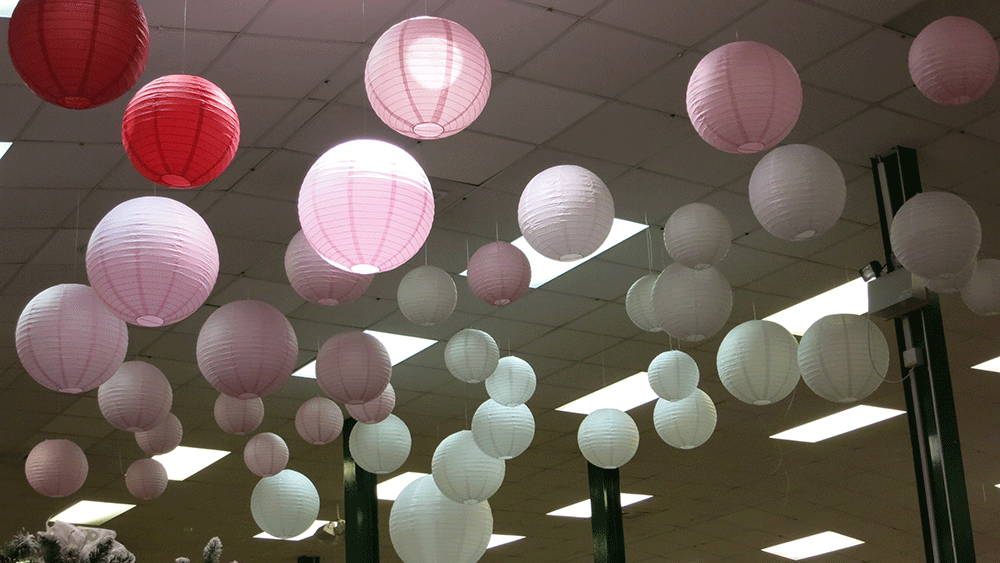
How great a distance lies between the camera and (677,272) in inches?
216

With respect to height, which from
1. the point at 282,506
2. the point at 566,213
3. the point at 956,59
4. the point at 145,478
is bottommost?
the point at 282,506

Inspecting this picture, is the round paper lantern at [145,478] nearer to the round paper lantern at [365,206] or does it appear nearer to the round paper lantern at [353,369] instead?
the round paper lantern at [353,369]

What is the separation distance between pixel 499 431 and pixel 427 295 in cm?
122

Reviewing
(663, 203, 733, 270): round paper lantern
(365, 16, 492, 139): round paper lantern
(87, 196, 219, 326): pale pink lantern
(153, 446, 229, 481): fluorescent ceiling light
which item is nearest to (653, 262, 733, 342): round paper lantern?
(663, 203, 733, 270): round paper lantern

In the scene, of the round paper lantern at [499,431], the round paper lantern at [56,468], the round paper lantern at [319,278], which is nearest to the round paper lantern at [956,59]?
the round paper lantern at [319,278]

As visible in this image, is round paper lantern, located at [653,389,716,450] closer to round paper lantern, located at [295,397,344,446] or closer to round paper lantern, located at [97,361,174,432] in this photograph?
round paper lantern, located at [295,397,344,446]

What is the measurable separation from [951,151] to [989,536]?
32.4 feet

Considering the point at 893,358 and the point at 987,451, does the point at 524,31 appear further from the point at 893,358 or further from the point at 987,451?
the point at 987,451

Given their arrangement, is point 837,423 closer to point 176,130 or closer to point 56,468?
point 56,468

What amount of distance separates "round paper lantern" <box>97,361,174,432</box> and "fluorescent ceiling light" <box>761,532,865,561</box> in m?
10.8

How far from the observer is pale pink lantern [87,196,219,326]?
3633mm

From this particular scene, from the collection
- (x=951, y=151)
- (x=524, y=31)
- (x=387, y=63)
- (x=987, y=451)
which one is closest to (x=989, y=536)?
(x=987, y=451)

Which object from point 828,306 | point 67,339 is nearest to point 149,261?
point 67,339

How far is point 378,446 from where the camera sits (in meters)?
7.05
